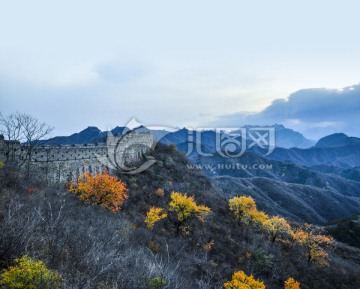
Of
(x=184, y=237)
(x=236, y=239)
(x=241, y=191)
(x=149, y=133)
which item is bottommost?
(x=241, y=191)

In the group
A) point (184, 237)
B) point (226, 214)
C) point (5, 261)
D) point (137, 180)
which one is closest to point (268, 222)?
point (226, 214)

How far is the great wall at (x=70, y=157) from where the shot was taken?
926 inches

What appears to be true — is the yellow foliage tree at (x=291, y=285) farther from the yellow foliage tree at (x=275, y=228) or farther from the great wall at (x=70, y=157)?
the great wall at (x=70, y=157)

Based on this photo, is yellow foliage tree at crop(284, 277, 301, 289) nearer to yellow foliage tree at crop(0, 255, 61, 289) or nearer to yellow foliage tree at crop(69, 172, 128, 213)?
yellow foliage tree at crop(69, 172, 128, 213)

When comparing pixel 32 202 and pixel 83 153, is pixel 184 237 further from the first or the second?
pixel 32 202

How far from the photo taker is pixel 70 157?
96.8 feet

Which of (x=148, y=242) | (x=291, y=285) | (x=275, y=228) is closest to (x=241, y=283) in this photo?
(x=148, y=242)

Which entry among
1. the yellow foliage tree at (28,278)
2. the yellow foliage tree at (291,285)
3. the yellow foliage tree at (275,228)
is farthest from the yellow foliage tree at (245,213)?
the yellow foliage tree at (28,278)

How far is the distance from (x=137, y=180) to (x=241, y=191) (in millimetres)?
105529

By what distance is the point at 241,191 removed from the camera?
135 m

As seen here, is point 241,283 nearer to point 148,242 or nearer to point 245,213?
point 148,242

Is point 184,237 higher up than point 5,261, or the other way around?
point 5,261

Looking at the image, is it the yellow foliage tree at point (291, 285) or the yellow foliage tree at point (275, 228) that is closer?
the yellow foliage tree at point (291, 285)

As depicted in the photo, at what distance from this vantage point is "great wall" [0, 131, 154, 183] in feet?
77.2
